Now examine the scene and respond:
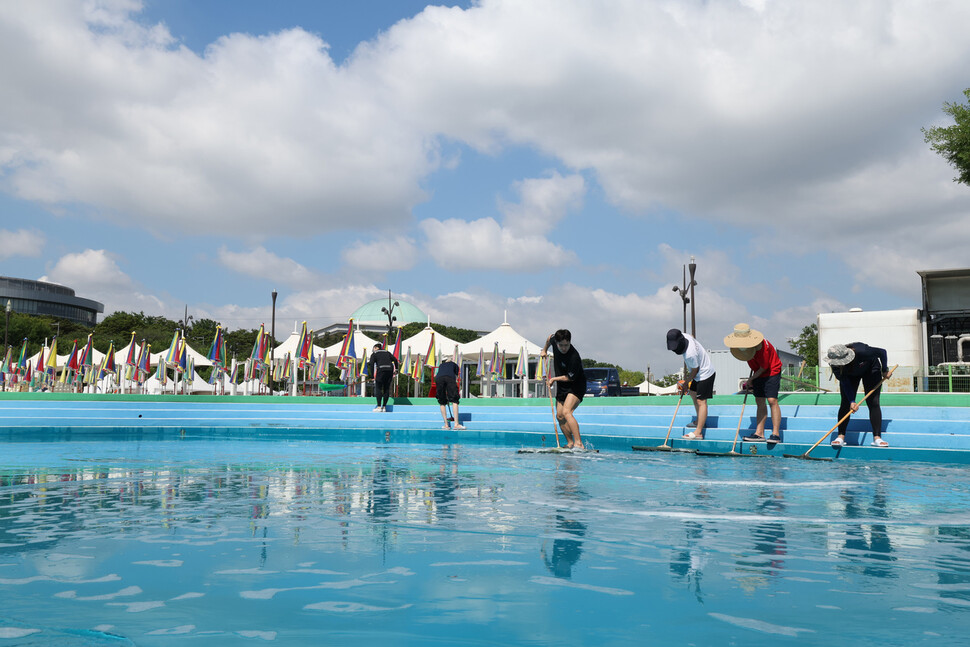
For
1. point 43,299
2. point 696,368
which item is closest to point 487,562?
point 696,368

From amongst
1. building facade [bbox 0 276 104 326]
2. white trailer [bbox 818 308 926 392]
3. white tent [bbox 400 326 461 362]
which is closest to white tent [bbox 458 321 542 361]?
white tent [bbox 400 326 461 362]

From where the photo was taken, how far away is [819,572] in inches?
122

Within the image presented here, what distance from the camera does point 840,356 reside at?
9219 millimetres

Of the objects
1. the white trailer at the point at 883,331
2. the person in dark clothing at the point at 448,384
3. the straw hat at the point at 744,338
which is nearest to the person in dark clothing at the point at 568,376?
the straw hat at the point at 744,338

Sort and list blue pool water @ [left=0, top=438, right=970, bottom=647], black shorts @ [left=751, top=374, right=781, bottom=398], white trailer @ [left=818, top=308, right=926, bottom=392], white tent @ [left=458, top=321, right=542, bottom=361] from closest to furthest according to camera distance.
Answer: blue pool water @ [left=0, top=438, right=970, bottom=647]
black shorts @ [left=751, top=374, right=781, bottom=398]
white trailer @ [left=818, top=308, right=926, bottom=392]
white tent @ [left=458, top=321, right=542, bottom=361]

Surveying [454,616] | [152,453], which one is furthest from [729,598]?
[152,453]

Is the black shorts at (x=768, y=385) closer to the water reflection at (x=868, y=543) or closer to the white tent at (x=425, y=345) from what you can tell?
the water reflection at (x=868, y=543)

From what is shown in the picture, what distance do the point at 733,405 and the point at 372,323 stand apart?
353ft

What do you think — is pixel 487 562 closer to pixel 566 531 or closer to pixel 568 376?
pixel 566 531

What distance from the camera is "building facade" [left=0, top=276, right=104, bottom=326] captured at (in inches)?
4783

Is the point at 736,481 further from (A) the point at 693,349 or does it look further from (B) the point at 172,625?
(B) the point at 172,625

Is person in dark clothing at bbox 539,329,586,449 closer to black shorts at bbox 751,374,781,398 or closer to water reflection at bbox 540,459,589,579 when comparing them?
black shorts at bbox 751,374,781,398

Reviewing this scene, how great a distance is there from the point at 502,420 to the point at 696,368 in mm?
6205

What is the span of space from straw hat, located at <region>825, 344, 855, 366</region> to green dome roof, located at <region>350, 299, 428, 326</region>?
109 metres
